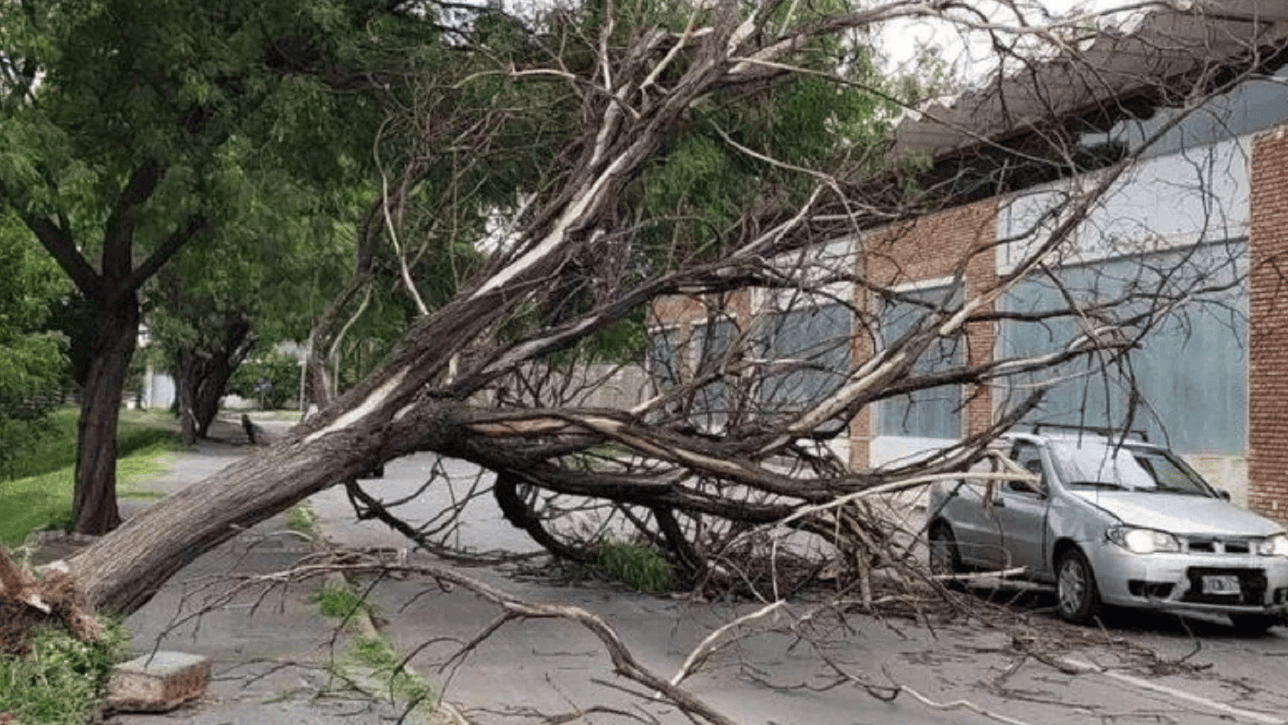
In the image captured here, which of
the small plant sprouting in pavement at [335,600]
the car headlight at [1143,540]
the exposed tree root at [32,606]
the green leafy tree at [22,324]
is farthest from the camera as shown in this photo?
the green leafy tree at [22,324]

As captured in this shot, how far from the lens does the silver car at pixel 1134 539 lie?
Answer: 11.0 m

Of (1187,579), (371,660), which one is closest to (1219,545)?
(1187,579)

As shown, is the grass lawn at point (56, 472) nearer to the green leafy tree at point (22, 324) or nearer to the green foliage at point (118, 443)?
the green foliage at point (118, 443)

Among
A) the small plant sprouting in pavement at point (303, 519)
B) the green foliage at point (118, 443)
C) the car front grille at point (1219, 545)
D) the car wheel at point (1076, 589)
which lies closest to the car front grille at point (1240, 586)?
the car front grille at point (1219, 545)

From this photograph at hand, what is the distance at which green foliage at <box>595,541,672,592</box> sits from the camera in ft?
38.8

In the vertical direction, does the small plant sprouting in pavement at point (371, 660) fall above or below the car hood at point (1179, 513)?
below

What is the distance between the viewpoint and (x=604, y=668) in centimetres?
901

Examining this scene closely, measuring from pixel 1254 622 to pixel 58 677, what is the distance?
30.5ft

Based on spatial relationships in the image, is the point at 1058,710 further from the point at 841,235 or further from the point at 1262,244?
the point at 1262,244

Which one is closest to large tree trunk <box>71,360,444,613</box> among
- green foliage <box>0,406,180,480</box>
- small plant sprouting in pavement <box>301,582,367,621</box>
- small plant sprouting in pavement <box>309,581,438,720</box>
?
small plant sprouting in pavement <box>309,581,438,720</box>

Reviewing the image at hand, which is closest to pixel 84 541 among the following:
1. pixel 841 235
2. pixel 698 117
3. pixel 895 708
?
pixel 698 117

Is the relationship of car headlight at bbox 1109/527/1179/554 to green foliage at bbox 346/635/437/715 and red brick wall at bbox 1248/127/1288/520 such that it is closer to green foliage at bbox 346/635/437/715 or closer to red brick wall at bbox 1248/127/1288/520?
green foliage at bbox 346/635/437/715

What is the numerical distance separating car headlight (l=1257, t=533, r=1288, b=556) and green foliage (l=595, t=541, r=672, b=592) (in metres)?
4.67

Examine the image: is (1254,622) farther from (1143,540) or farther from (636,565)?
(636,565)
